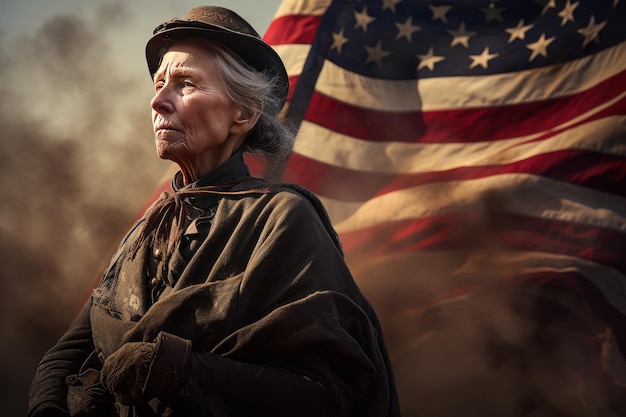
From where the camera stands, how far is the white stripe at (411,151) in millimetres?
6484

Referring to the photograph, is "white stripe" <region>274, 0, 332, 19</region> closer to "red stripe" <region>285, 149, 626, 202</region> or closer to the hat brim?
"red stripe" <region>285, 149, 626, 202</region>

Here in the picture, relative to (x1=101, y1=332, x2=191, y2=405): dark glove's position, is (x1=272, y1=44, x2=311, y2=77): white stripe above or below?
below

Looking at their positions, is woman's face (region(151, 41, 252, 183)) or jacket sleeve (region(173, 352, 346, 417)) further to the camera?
woman's face (region(151, 41, 252, 183))

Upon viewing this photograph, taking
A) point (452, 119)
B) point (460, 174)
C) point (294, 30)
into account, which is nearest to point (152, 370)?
point (460, 174)

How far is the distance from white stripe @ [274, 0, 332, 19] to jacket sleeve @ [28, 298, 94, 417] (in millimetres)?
5213

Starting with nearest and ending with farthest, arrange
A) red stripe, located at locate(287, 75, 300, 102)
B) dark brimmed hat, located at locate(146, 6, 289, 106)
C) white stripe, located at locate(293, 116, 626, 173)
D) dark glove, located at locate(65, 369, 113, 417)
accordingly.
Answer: dark glove, located at locate(65, 369, 113, 417) < dark brimmed hat, located at locate(146, 6, 289, 106) < white stripe, located at locate(293, 116, 626, 173) < red stripe, located at locate(287, 75, 300, 102)

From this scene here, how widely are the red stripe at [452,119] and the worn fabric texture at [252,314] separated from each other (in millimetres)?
4716

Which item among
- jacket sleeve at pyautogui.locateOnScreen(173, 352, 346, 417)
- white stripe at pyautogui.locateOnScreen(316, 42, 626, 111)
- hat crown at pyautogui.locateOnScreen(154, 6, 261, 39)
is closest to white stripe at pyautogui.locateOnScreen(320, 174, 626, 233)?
white stripe at pyautogui.locateOnScreen(316, 42, 626, 111)

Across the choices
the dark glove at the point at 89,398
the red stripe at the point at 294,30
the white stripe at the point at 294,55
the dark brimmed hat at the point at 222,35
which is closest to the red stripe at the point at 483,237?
the white stripe at the point at 294,55

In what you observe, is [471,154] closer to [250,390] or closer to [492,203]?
[492,203]

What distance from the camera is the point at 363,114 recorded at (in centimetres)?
696

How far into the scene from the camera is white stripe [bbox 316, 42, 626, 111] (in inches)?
258

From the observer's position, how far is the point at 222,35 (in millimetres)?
2291

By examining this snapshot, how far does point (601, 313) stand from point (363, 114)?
255 centimetres
